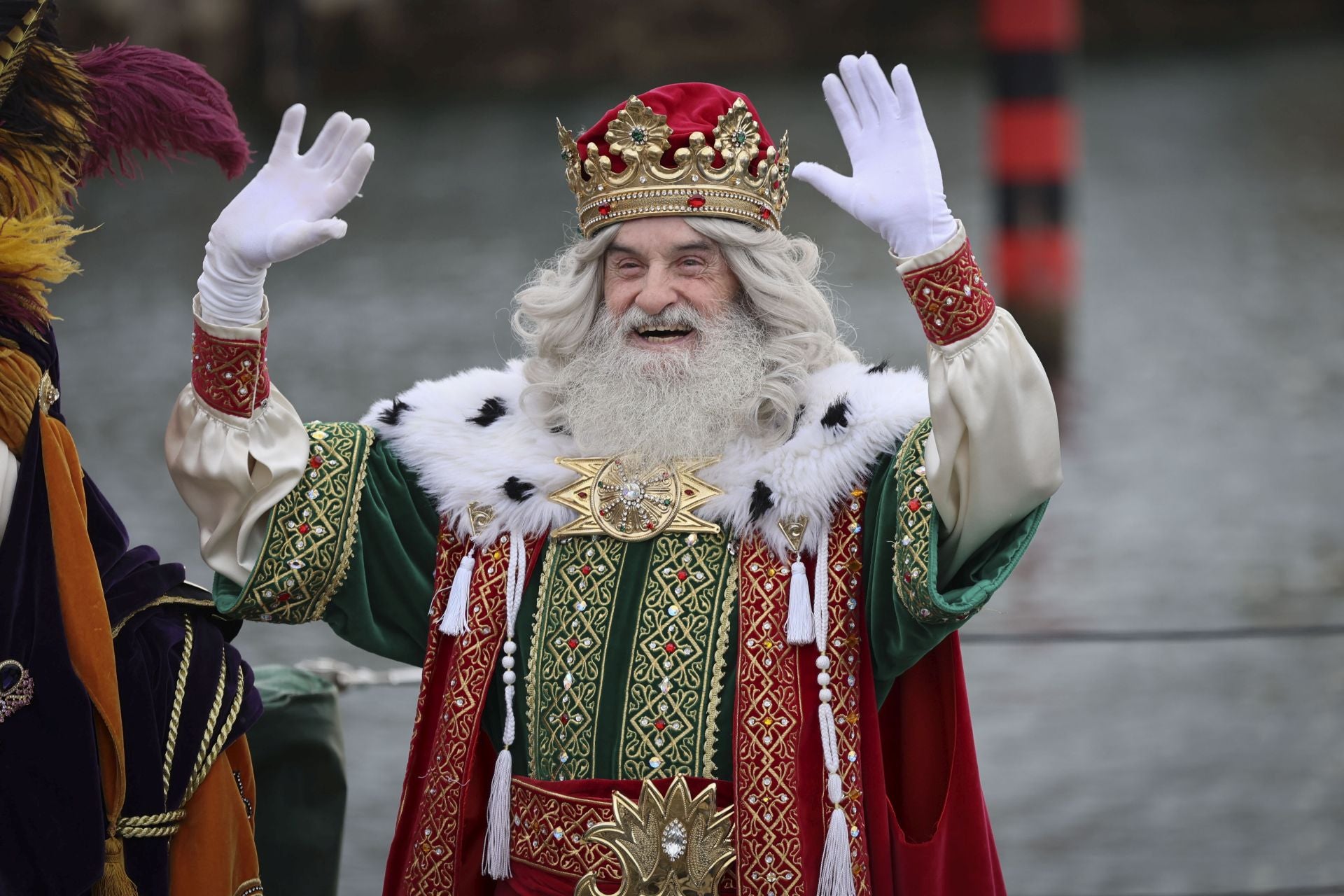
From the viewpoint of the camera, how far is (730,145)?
9.32 feet

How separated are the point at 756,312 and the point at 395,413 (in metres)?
0.59

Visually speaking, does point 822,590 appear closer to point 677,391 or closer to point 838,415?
point 838,415

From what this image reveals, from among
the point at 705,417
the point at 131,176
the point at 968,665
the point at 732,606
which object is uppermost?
the point at 131,176

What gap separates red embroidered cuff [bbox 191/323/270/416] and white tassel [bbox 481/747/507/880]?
0.64m

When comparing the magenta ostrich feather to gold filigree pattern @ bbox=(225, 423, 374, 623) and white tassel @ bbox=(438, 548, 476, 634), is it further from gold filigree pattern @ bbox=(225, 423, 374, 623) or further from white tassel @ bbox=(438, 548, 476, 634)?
white tassel @ bbox=(438, 548, 476, 634)

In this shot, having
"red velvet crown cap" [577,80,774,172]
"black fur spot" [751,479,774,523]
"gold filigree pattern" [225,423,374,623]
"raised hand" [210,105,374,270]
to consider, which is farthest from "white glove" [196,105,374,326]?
"black fur spot" [751,479,774,523]

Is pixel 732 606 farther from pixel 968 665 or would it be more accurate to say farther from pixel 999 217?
pixel 999 217

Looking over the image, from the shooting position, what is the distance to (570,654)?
2.74m

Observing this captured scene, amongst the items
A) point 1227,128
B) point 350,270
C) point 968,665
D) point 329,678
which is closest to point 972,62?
point 1227,128

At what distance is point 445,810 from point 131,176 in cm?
105

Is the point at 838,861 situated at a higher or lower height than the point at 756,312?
lower

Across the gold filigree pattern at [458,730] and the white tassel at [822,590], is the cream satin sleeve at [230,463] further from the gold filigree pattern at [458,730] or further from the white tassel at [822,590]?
the white tassel at [822,590]

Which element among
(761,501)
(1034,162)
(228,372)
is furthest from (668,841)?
(1034,162)

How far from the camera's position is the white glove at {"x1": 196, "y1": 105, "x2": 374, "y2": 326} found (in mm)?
2660
